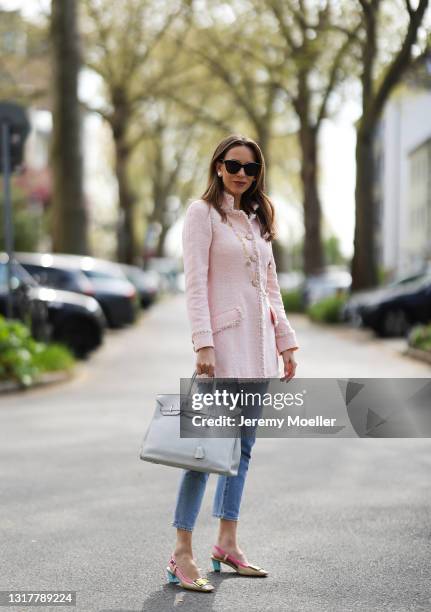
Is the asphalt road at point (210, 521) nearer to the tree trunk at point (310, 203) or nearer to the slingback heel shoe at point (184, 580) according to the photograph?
the slingback heel shoe at point (184, 580)

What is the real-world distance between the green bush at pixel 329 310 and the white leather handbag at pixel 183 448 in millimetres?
24179

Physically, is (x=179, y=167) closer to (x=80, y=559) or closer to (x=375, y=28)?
(x=375, y=28)

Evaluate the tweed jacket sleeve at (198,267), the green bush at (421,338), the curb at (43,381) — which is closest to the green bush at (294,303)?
the green bush at (421,338)

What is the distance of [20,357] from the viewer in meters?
12.7

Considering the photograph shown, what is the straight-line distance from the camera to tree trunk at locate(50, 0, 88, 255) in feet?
73.4

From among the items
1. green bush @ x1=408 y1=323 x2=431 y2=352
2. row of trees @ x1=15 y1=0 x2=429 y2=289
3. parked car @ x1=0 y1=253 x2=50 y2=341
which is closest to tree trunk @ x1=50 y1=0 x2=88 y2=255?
row of trees @ x1=15 y1=0 x2=429 y2=289

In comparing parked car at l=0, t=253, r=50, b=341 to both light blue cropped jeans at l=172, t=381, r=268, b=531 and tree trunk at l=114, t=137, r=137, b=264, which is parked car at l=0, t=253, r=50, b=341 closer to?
light blue cropped jeans at l=172, t=381, r=268, b=531

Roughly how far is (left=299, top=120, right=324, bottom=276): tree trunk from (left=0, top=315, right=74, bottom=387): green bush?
889 inches

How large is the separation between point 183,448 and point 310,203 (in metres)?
33.8

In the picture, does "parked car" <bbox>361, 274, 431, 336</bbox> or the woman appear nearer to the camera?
the woman

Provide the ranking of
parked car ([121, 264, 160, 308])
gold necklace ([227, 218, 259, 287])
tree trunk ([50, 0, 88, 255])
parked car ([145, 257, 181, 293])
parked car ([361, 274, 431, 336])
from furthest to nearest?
parked car ([145, 257, 181, 293]) < parked car ([121, 264, 160, 308]) < parked car ([361, 274, 431, 336]) < tree trunk ([50, 0, 88, 255]) < gold necklace ([227, 218, 259, 287])

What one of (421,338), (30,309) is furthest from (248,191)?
(421,338)

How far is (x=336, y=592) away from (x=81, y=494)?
245cm

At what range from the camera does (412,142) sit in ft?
237
